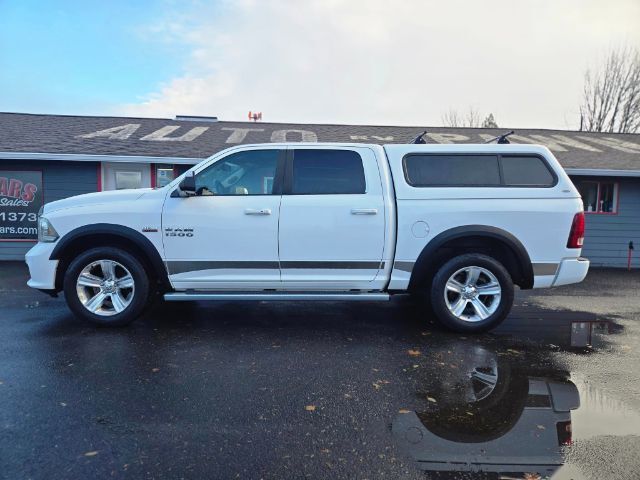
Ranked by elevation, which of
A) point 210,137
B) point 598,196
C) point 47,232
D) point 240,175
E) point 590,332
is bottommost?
point 590,332

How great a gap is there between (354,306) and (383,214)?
2096mm

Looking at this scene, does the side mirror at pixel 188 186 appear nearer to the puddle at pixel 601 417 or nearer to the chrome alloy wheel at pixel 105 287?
the chrome alloy wheel at pixel 105 287

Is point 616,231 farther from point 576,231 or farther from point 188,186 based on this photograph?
point 188,186

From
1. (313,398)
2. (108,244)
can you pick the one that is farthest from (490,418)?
(108,244)

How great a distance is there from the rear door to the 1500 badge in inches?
39.9

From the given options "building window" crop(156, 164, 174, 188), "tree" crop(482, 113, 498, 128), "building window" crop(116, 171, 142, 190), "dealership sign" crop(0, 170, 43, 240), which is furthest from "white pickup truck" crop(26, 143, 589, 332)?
"tree" crop(482, 113, 498, 128)

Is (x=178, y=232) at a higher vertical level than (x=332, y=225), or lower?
lower

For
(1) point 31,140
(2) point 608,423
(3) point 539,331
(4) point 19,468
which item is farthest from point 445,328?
(1) point 31,140

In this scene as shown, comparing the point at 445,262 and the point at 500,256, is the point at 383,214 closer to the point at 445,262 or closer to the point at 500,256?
the point at 445,262

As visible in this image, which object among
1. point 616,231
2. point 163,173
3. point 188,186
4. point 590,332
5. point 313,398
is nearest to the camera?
point 313,398

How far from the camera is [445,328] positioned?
211 inches

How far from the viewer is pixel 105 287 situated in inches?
204

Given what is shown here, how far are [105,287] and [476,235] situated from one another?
421 centimetres

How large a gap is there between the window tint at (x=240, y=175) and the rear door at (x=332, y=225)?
0.23m
